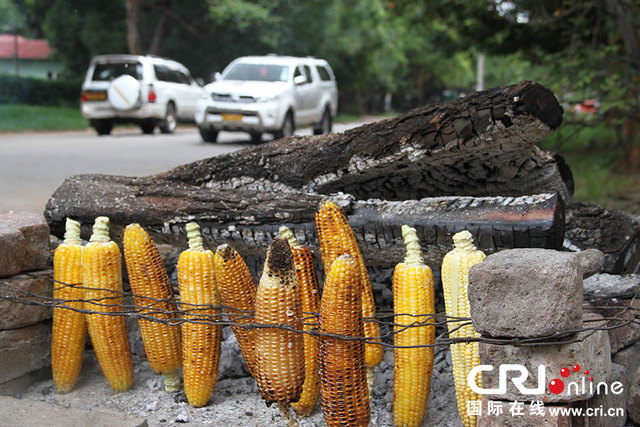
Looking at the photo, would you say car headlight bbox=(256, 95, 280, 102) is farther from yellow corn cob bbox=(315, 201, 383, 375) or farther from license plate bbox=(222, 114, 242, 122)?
yellow corn cob bbox=(315, 201, 383, 375)

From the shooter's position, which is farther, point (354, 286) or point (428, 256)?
point (428, 256)

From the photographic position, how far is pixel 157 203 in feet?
12.5

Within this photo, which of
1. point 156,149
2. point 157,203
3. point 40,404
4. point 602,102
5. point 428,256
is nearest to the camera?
point 40,404

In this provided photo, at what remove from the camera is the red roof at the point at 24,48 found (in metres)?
5.59

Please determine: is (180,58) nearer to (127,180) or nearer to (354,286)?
(127,180)

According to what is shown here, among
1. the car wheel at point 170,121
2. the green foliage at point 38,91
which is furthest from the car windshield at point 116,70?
the car wheel at point 170,121

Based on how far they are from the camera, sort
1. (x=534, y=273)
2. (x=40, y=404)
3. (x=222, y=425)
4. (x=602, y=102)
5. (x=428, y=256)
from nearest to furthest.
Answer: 1. (x=534, y=273)
2. (x=40, y=404)
3. (x=222, y=425)
4. (x=428, y=256)
5. (x=602, y=102)

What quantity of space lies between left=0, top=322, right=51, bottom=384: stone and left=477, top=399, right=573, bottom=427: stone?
2473 mm

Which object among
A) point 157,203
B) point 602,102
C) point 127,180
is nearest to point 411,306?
point 157,203

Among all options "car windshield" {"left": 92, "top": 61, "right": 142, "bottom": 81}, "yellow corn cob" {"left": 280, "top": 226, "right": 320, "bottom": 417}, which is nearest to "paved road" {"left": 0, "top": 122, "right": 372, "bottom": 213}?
"car windshield" {"left": 92, "top": 61, "right": 142, "bottom": 81}

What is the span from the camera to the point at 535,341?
2.20 m

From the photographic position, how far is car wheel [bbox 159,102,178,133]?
20.5 ft

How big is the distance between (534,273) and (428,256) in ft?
4.00

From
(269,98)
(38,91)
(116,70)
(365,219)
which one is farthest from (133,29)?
(365,219)
